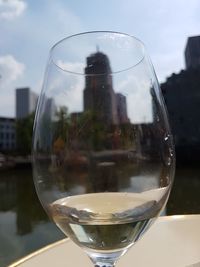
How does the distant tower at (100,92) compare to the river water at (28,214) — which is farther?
the river water at (28,214)

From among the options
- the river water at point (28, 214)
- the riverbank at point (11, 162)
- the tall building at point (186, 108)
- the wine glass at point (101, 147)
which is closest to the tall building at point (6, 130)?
the riverbank at point (11, 162)

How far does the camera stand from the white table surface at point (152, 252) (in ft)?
0.80

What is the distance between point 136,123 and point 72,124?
31 mm

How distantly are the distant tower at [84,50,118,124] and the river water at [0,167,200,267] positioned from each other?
119 cm

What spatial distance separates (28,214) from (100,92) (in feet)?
10.6

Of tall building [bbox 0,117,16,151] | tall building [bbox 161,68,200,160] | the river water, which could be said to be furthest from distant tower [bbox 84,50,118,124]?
tall building [bbox 0,117,16,151]

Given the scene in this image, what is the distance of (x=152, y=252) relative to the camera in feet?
0.86

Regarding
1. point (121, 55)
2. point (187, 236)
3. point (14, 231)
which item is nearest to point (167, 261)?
point (187, 236)

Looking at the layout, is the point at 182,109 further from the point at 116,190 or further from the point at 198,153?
the point at 116,190

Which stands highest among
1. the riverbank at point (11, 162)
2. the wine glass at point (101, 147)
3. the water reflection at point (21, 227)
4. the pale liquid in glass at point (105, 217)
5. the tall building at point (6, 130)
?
the tall building at point (6, 130)

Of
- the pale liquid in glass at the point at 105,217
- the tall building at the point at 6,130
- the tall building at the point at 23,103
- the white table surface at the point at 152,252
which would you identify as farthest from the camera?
the tall building at the point at 6,130

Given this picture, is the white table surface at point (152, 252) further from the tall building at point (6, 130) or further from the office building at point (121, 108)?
the tall building at point (6, 130)

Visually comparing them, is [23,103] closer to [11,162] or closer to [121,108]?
[11,162]

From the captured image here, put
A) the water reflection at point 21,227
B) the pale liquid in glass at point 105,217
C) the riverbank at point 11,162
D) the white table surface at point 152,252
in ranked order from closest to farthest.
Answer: the pale liquid in glass at point 105,217, the white table surface at point 152,252, the water reflection at point 21,227, the riverbank at point 11,162
